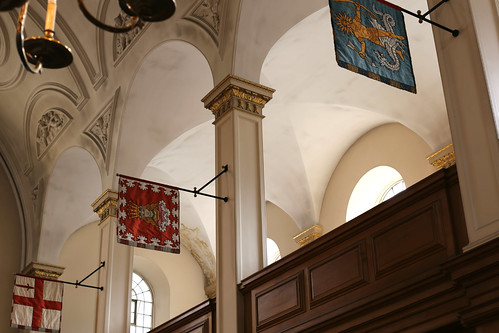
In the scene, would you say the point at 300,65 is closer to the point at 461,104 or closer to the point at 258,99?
the point at 258,99

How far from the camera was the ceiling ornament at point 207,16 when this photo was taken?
11.7m

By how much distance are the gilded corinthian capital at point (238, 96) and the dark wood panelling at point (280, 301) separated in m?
2.98

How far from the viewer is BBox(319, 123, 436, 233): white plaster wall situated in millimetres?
14477

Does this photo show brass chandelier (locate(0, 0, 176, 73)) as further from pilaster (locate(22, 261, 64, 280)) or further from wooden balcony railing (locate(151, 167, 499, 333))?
pilaster (locate(22, 261, 64, 280))

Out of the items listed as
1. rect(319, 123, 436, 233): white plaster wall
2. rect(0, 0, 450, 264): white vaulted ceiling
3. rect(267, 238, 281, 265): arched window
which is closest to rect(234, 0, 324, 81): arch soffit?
rect(0, 0, 450, 264): white vaulted ceiling

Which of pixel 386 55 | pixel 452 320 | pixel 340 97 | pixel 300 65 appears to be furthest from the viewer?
pixel 340 97

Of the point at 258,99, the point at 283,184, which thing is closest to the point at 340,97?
the point at 283,184

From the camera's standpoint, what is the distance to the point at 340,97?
14.8 m

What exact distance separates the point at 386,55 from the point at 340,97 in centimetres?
750

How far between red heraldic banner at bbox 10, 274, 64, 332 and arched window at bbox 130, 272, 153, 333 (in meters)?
3.98

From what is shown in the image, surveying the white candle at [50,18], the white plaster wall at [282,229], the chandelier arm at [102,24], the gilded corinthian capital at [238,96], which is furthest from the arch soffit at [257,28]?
the white plaster wall at [282,229]

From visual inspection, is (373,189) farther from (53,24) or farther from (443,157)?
(53,24)

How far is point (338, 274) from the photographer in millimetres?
7996

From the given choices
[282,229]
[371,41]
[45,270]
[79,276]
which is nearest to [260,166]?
[371,41]
